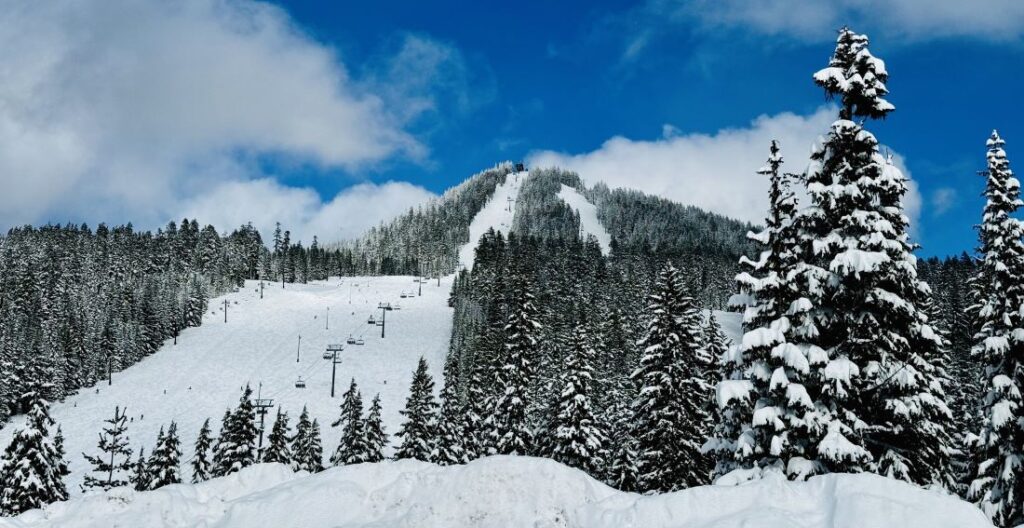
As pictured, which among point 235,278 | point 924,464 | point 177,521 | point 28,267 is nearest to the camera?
point 177,521

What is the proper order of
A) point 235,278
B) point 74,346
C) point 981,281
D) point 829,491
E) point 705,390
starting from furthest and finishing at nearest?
point 235,278 → point 74,346 → point 705,390 → point 981,281 → point 829,491

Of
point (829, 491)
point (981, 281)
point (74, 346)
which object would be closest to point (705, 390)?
point (981, 281)

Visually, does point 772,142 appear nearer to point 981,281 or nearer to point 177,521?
point 981,281

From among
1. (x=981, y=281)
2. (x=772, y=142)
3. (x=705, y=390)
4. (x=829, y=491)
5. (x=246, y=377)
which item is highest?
(x=772, y=142)

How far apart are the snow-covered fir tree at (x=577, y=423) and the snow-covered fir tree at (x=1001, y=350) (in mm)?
17164

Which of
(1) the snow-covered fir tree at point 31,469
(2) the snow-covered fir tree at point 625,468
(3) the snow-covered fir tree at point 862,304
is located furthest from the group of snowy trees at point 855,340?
(1) the snow-covered fir tree at point 31,469

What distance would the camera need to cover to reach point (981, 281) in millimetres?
18672

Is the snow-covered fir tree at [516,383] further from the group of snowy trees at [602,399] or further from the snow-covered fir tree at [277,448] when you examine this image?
the snow-covered fir tree at [277,448]

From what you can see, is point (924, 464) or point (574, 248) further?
point (574, 248)

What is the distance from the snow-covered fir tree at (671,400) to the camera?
1022 inches

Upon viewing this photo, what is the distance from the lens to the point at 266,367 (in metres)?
97.1

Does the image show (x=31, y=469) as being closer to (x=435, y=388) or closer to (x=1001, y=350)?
(x=1001, y=350)

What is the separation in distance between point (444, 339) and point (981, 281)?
98.1m

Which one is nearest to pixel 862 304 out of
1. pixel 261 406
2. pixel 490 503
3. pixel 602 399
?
pixel 490 503
